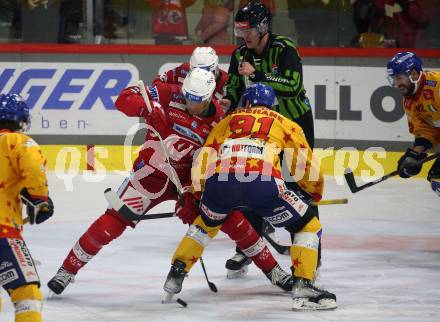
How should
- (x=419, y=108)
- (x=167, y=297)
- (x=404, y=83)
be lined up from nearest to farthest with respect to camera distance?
(x=167, y=297), (x=404, y=83), (x=419, y=108)

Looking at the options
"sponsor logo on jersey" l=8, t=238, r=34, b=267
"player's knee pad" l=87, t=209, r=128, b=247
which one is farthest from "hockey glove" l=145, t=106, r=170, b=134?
"sponsor logo on jersey" l=8, t=238, r=34, b=267

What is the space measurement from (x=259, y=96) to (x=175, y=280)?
99 cm

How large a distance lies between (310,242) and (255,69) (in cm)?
142

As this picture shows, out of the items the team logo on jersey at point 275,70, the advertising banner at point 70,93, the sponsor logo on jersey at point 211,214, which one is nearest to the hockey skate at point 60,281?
the sponsor logo on jersey at point 211,214

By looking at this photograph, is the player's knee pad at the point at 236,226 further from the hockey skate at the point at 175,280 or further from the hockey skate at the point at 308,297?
the hockey skate at the point at 308,297

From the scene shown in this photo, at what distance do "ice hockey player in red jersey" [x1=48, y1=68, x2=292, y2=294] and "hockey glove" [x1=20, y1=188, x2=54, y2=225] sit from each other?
121cm

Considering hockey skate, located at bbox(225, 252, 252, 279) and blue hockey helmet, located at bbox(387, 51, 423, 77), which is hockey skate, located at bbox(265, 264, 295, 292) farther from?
blue hockey helmet, located at bbox(387, 51, 423, 77)

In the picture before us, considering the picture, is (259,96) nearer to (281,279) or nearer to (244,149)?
(244,149)

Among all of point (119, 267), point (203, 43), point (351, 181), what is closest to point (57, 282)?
point (119, 267)

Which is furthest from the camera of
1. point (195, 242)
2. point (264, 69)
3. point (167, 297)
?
point (264, 69)

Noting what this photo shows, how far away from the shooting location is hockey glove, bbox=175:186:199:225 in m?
5.88

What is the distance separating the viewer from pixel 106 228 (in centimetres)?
583

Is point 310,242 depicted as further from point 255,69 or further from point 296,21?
point 296,21

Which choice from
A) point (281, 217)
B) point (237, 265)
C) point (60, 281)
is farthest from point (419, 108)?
point (60, 281)
